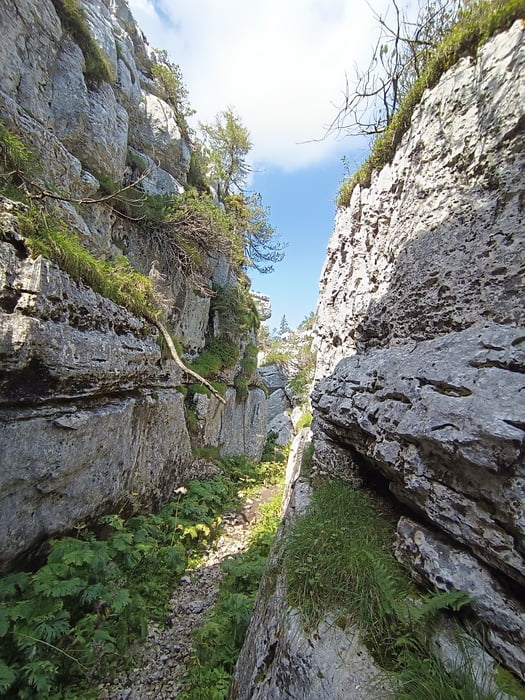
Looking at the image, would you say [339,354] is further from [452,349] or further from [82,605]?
[82,605]

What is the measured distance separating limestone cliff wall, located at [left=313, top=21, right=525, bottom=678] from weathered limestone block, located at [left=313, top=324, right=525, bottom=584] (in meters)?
0.01

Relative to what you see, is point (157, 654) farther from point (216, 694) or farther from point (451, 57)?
point (451, 57)

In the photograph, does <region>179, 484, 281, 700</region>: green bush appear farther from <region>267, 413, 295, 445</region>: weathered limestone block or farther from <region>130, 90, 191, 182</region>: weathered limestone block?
<region>130, 90, 191, 182</region>: weathered limestone block

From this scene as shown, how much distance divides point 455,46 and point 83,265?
6.22m

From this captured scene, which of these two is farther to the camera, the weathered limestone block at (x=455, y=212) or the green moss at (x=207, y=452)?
the green moss at (x=207, y=452)

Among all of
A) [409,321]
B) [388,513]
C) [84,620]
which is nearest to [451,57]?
[409,321]

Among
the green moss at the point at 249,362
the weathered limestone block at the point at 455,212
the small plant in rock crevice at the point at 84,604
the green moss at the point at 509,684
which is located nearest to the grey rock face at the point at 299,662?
the green moss at the point at 509,684

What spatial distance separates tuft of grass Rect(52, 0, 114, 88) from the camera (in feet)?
22.3

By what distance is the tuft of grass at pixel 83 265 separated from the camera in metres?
3.66

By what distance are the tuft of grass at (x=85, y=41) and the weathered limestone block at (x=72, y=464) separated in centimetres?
906

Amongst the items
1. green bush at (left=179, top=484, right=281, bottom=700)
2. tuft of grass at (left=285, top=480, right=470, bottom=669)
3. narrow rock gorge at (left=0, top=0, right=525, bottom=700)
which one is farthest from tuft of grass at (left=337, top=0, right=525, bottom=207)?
green bush at (left=179, top=484, right=281, bottom=700)

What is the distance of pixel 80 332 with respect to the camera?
13.6ft

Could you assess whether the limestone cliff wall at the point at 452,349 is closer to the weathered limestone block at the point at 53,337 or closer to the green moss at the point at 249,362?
the weathered limestone block at the point at 53,337

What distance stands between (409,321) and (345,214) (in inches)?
153
